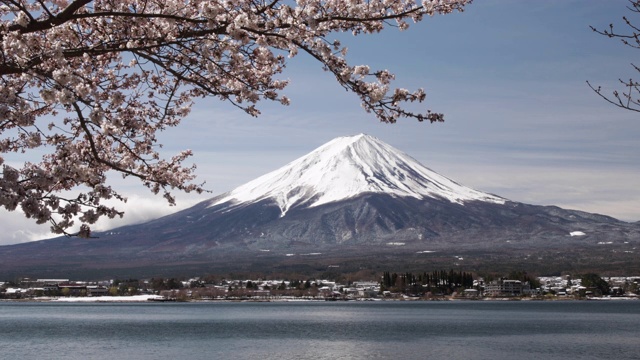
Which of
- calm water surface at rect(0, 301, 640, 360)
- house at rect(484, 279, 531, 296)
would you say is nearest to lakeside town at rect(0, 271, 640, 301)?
house at rect(484, 279, 531, 296)

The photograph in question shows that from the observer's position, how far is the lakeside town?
5605 inches

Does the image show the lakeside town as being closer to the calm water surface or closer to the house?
the house

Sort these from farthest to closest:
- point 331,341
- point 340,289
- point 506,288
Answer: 1. point 340,289
2. point 506,288
3. point 331,341

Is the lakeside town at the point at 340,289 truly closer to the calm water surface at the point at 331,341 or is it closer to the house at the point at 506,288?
the house at the point at 506,288

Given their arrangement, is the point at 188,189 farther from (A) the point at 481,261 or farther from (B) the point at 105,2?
(A) the point at 481,261

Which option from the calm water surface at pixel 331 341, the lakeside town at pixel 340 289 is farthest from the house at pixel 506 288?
the calm water surface at pixel 331 341

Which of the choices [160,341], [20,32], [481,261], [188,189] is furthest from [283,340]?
[481,261]

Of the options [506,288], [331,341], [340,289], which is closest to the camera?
[331,341]

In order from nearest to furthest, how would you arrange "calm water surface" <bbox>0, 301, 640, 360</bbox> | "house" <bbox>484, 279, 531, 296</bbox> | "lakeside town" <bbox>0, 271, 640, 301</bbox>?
"calm water surface" <bbox>0, 301, 640, 360</bbox> → "lakeside town" <bbox>0, 271, 640, 301</bbox> → "house" <bbox>484, 279, 531, 296</bbox>

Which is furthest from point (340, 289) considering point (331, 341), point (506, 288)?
point (331, 341)

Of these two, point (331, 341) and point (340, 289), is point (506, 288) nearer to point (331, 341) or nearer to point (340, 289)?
point (340, 289)

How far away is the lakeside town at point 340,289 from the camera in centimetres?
14238

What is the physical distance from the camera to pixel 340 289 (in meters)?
158

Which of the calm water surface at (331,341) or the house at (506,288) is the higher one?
the house at (506,288)
